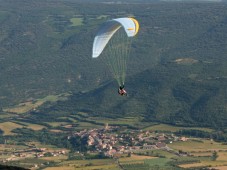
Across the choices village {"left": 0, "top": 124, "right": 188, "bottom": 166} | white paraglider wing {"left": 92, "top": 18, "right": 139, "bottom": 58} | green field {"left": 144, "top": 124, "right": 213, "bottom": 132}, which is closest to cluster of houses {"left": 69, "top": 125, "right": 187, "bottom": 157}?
village {"left": 0, "top": 124, "right": 188, "bottom": 166}

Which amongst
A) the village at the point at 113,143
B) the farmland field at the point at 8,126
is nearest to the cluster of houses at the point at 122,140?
the village at the point at 113,143

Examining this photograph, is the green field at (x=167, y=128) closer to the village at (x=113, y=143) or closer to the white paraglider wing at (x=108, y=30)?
the village at (x=113, y=143)

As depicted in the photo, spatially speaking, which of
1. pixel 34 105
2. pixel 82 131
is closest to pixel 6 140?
pixel 82 131

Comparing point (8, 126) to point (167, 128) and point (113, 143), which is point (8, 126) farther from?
point (113, 143)

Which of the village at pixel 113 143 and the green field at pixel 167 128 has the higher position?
the green field at pixel 167 128

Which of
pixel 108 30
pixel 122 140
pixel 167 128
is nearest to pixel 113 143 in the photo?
pixel 122 140

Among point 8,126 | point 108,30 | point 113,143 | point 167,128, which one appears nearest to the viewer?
point 108,30

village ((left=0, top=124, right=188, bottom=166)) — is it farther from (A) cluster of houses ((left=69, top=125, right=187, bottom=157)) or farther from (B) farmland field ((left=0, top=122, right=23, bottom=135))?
(B) farmland field ((left=0, top=122, right=23, bottom=135))

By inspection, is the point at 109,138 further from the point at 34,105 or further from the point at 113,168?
the point at 34,105
